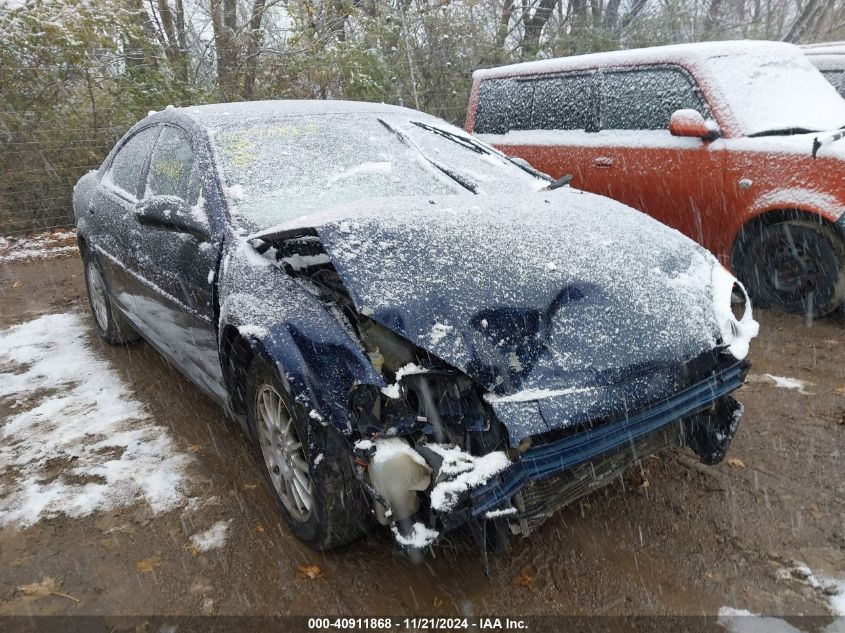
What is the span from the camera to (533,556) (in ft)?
8.09

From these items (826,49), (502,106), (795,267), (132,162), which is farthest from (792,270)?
(132,162)

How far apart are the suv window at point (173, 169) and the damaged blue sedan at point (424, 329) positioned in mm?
34

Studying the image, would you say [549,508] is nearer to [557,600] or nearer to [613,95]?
[557,600]

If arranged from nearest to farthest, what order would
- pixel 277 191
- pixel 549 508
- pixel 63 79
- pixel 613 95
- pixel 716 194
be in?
pixel 549 508 < pixel 277 191 < pixel 716 194 < pixel 613 95 < pixel 63 79

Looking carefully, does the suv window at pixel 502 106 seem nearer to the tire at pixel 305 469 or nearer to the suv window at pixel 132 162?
the suv window at pixel 132 162

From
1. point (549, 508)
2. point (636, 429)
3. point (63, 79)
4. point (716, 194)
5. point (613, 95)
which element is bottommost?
point (549, 508)

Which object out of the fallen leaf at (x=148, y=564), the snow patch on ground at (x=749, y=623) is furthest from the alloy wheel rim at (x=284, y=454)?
the snow patch on ground at (x=749, y=623)

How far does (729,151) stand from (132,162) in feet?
13.5

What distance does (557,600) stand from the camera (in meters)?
2.25

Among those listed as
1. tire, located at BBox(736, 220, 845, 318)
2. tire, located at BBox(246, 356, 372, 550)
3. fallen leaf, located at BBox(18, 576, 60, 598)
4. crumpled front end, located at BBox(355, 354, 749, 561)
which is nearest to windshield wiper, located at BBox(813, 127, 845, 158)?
tire, located at BBox(736, 220, 845, 318)

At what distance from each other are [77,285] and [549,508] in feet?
21.6

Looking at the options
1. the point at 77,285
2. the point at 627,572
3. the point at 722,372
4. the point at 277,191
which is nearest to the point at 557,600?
the point at 627,572

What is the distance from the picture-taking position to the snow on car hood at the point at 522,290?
2.10m

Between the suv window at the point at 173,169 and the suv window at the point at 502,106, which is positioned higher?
the suv window at the point at 502,106
